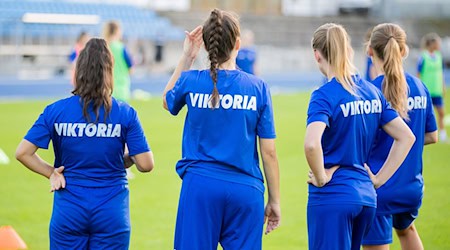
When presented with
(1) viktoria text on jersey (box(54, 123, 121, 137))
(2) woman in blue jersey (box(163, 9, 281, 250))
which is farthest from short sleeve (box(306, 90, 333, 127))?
(1) viktoria text on jersey (box(54, 123, 121, 137))

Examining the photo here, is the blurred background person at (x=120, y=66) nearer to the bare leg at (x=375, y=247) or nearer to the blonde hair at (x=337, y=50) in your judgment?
the bare leg at (x=375, y=247)

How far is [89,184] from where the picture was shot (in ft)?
15.9

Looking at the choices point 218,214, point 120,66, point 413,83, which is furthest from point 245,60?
point 218,214

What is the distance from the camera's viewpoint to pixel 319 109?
464 centimetres

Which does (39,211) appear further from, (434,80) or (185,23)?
(185,23)

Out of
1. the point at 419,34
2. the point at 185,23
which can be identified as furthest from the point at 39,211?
the point at 419,34

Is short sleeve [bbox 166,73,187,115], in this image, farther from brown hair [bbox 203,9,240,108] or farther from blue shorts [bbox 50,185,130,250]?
blue shorts [bbox 50,185,130,250]

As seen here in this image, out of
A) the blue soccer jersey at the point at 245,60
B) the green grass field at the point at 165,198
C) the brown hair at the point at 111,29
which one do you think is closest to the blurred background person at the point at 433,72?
the green grass field at the point at 165,198

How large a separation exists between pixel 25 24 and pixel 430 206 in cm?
2786

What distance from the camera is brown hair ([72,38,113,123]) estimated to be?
481 cm

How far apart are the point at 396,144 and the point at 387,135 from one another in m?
0.55

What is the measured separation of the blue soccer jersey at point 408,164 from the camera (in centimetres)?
554

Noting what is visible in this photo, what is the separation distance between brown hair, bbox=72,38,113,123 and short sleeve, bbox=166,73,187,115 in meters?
0.38

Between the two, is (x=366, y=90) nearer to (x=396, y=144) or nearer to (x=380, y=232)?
(x=396, y=144)
